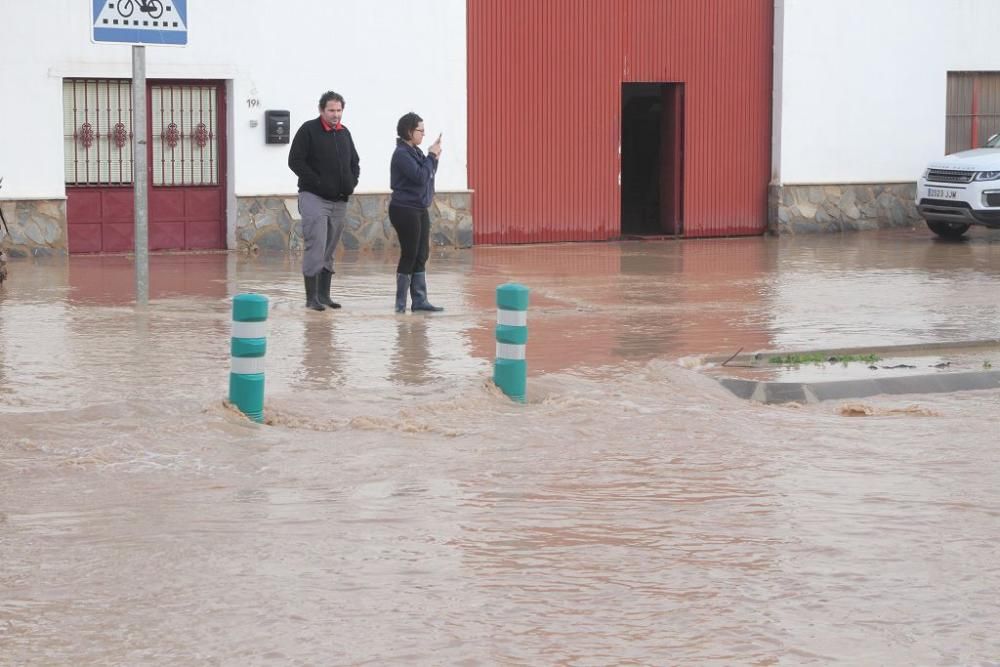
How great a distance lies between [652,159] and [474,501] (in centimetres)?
1759

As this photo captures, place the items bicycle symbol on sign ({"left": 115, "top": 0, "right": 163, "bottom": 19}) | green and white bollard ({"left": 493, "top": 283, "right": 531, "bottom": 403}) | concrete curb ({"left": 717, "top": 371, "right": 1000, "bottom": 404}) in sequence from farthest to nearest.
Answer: bicycle symbol on sign ({"left": 115, "top": 0, "right": 163, "bottom": 19}) < concrete curb ({"left": 717, "top": 371, "right": 1000, "bottom": 404}) < green and white bollard ({"left": 493, "top": 283, "right": 531, "bottom": 403})

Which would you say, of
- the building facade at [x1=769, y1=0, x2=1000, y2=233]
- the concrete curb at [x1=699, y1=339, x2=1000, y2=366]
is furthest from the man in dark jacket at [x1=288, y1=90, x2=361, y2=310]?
the building facade at [x1=769, y1=0, x2=1000, y2=233]

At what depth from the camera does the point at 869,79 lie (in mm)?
24766

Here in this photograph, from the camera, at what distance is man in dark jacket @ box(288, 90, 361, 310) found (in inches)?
560

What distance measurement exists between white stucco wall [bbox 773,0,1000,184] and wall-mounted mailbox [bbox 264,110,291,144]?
7.44 meters

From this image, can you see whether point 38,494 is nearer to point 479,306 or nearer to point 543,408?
point 543,408

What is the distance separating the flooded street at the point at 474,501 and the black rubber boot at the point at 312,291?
0.46 m

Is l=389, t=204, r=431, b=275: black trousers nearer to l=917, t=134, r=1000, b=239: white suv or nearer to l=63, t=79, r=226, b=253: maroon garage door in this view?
l=63, t=79, r=226, b=253: maroon garage door

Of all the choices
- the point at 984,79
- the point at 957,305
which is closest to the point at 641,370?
the point at 957,305

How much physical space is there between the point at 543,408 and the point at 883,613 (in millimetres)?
4111

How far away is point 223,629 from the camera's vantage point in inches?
228

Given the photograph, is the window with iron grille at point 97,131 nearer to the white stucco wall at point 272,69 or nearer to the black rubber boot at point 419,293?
the white stucco wall at point 272,69

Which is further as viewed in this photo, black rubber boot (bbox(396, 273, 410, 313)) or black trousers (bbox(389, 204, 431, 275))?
black rubber boot (bbox(396, 273, 410, 313))

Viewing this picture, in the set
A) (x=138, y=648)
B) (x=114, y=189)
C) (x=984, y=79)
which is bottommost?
(x=138, y=648)
